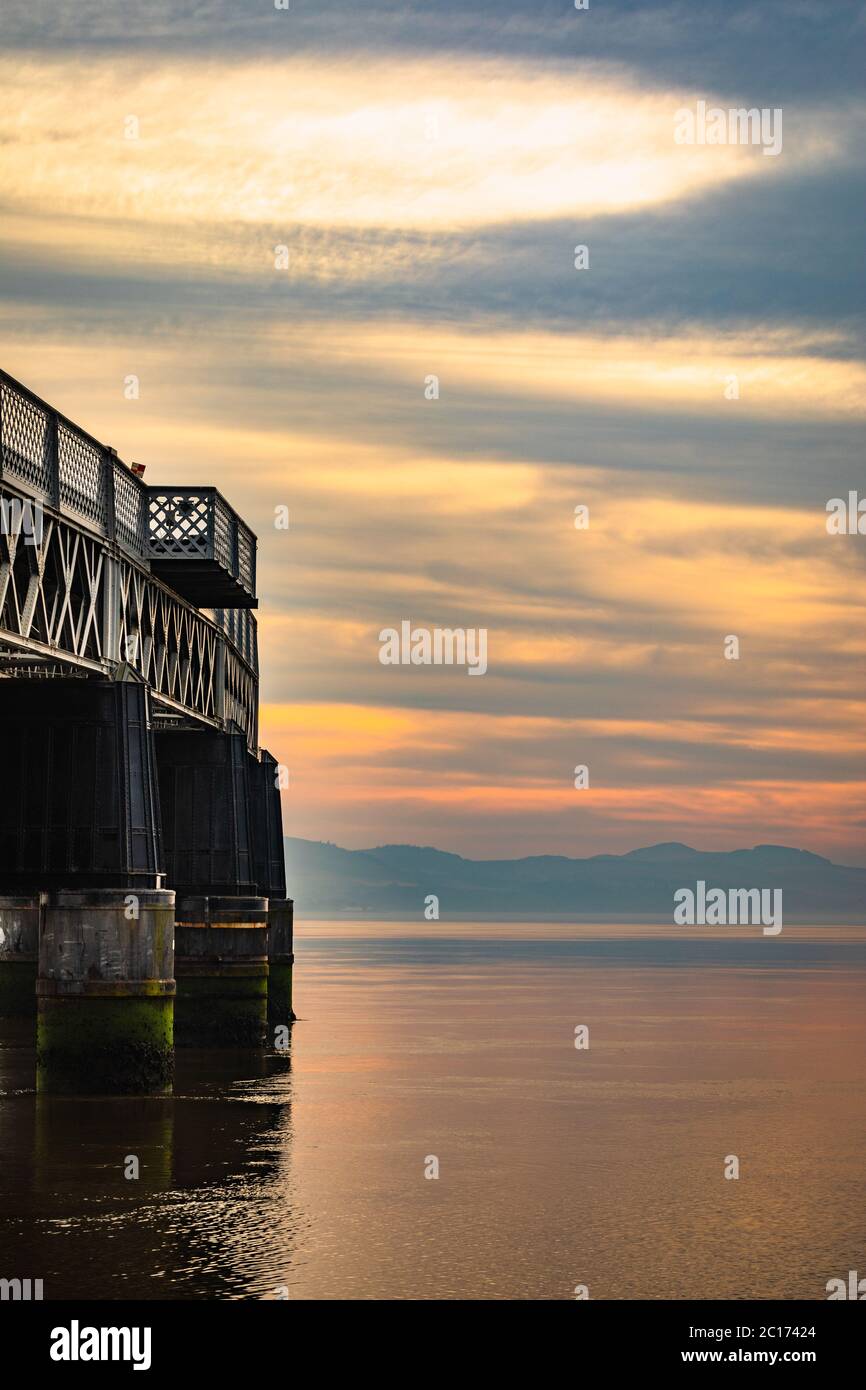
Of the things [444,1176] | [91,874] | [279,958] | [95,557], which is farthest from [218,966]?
[444,1176]

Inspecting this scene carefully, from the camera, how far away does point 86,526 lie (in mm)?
39125

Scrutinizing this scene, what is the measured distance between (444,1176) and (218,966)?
2167 cm

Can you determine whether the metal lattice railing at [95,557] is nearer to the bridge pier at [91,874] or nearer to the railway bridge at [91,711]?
the railway bridge at [91,711]

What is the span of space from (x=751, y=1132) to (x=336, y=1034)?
33.3 m

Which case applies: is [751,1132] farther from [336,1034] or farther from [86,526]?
[336,1034]

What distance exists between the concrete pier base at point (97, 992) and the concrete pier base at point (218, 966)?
16.5 m

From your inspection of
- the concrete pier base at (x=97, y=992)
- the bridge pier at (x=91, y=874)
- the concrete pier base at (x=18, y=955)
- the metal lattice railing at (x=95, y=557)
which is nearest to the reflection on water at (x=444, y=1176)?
the concrete pier base at (x=97, y=992)


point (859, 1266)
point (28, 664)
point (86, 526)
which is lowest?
point (859, 1266)

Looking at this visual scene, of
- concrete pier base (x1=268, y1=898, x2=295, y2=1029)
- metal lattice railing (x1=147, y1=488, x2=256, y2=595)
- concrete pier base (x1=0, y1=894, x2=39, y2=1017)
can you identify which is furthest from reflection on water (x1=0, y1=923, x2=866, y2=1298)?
metal lattice railing (x1=147, y1=488, x2=256, y2=595)

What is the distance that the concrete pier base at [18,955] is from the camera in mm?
73562
